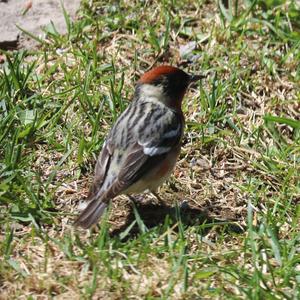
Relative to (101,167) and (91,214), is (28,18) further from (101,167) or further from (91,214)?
(91,214)

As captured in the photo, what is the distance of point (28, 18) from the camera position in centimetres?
764

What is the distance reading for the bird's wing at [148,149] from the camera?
5574 mm

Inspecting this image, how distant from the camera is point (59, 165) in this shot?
608 cm

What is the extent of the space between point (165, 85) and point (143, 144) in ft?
2.07

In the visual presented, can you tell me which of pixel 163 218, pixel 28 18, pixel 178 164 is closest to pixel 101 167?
pixel 163 218

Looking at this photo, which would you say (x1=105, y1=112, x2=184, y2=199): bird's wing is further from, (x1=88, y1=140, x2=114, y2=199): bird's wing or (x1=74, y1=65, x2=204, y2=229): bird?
(x1=88, y1=140, x2=114, y2=199): bird's wing

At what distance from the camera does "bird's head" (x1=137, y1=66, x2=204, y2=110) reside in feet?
20.5

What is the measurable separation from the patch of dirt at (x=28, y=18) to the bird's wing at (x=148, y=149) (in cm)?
192

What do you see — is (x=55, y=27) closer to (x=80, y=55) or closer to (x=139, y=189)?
(x=80, y=55)

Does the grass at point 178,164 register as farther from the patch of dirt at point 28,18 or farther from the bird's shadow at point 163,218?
the patch of dirt at point 28,18

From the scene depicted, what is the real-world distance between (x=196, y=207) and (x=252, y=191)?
0.44 m

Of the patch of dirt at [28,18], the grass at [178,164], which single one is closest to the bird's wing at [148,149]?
the grass at [178,164]

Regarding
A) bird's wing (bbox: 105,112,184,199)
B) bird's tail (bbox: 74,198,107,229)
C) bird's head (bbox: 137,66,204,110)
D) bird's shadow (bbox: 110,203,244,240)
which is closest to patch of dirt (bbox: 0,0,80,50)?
bird's head (bbox: 137,66,204,110)

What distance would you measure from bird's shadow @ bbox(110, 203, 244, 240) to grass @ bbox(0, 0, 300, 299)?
13mm
